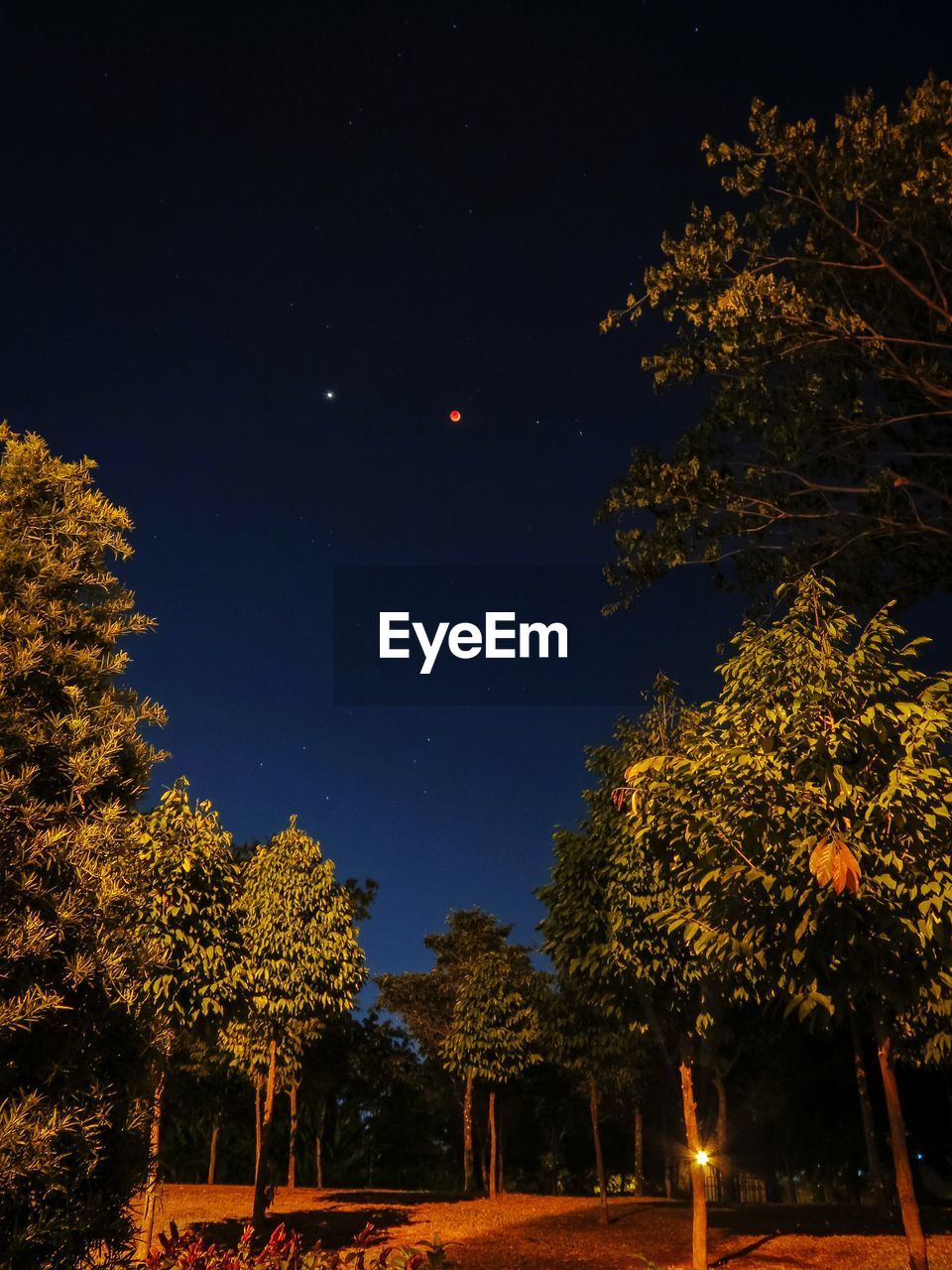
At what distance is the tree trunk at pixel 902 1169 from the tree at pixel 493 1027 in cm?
2190

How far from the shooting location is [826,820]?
998 centimetres

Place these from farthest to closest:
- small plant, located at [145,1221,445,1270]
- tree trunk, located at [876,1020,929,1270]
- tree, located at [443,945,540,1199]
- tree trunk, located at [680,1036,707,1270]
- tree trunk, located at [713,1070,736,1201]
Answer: tree trunk, located at [713,1070,736,1201], tree, located at [443,945,540,1199], tree trunk, located at [680,1036,707,1270], tree trunk, located at [876,1020,929,1270], small plant, located at [145,1221,445,1270]

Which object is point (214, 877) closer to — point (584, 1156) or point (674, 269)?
point (674, 269)

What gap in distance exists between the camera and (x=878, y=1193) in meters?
25.9

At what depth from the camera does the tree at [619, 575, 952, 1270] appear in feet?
32.3

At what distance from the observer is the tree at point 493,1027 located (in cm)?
3234

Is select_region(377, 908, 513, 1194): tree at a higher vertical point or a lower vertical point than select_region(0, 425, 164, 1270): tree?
higher

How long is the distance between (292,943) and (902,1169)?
491 inches

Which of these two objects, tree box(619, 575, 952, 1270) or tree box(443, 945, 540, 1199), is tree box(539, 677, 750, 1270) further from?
tree box(443, 945, 540, 1199)

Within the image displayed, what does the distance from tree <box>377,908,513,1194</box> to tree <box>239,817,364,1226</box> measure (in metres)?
22.3

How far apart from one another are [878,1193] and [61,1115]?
2572 cm

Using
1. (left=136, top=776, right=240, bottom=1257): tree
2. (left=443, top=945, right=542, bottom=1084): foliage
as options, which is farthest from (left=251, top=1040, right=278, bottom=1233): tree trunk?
(left=443, top=945, right=542, bottom=1084): foliage

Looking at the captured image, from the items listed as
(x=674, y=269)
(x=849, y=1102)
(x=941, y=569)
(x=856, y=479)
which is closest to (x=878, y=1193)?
(x=849, y=1102)

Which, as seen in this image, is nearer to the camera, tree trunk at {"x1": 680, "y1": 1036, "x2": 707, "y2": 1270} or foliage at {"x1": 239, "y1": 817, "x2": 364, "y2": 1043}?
tree trunk at {"x1": 680, "y1": 1036, "x2": 707, "y2": 1270}
